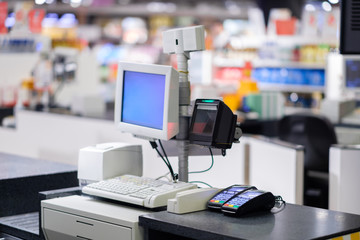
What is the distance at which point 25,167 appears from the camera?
370 cm

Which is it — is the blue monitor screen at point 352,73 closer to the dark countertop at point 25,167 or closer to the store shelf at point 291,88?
the store shelf at point 291,88

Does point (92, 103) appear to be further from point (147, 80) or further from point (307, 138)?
point (147, 80)

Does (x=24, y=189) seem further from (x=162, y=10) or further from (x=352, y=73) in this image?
(x=162, y=10)

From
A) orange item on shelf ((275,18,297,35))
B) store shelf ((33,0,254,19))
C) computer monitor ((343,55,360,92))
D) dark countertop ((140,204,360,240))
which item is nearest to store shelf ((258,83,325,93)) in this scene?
orange item on shelf ((275,18,297,35))

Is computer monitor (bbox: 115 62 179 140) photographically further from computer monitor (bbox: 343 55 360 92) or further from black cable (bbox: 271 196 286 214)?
computer monitor (bbox: 343 55 360 92)

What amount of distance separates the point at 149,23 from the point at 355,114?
37.2 feet

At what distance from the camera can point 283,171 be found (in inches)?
163

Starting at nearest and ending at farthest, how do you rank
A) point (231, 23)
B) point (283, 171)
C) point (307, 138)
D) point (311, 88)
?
1. point (283, 171)
2. point (307, 138)
3. point (311, 88)
4. point (231, 23)

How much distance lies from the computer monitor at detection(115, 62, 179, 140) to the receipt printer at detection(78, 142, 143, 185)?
12 centimetres

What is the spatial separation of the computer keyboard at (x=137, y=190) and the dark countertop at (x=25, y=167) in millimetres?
694

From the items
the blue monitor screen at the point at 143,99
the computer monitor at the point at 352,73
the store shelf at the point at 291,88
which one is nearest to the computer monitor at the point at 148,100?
the blue monitor screen at the point at 143,99

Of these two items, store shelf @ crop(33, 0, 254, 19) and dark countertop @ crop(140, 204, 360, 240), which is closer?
dark countertop @ crop(140, 204, 360, 240)

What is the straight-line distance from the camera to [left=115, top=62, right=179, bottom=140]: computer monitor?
8.96ft

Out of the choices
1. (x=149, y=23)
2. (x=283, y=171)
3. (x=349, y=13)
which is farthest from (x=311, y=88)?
(x=149, y=23)
